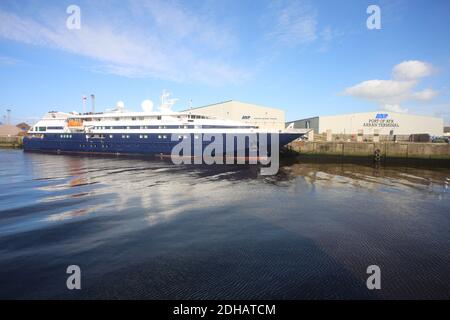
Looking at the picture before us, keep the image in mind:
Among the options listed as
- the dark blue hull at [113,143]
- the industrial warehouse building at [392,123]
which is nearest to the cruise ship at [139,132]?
the dark blue hull at [113,143]

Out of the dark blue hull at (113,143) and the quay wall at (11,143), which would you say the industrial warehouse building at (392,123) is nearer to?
the dark blue hull at (113,143)

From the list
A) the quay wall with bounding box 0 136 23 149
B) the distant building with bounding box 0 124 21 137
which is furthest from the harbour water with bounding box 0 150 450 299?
the distant building with bounding box 0 124 21 137

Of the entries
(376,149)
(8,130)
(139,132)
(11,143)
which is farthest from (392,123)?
(8,130)

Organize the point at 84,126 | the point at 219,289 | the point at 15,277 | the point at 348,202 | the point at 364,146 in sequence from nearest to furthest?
the point at 219,289, the point at 15,277, the point at 348,202, the point at 364,146, the point at 84,126

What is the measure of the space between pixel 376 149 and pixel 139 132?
3869 centimetres

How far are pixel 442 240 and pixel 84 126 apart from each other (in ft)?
184

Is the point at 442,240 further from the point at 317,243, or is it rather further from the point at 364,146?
the point at 364,146

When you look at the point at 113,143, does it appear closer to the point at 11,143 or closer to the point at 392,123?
the point at 11,143

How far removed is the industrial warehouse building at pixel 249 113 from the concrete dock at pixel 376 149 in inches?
590

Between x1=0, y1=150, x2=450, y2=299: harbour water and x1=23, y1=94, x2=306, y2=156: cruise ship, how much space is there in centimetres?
1927

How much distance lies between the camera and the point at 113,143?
45812 millimetres

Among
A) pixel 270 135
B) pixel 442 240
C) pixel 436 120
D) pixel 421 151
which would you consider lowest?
pixel 442 240

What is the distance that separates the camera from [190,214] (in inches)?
506

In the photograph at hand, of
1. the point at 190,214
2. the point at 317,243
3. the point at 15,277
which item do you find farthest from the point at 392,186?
the point at 15,277
